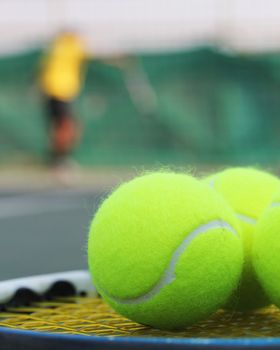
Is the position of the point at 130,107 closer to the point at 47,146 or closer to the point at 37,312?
the point at 47,146

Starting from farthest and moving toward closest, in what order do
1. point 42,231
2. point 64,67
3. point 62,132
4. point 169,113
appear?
point 169,113
point 62,132
point 64,67
point 42,231

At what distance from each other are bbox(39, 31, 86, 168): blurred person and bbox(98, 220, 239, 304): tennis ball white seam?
814 centimetres

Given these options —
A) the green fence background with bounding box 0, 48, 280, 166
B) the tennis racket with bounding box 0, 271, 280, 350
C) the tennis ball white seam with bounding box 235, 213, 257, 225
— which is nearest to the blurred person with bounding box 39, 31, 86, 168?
the green fence background with bounding box 0, 48, 280, 166

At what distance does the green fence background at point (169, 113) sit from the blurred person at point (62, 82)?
93 centimetres

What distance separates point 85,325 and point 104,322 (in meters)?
0.06

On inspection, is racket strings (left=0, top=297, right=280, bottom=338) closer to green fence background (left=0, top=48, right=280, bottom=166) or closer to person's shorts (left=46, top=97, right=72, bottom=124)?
person's shorts (left=46, top=97, right=72, bottom=124)

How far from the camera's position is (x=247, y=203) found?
69.3 inches

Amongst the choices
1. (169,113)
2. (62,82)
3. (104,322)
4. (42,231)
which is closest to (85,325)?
(104,322)

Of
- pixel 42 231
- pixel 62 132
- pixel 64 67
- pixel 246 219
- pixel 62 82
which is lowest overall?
pixel 246 219

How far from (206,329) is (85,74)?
9842mm

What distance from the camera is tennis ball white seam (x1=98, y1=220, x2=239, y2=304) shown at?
1.46 meters

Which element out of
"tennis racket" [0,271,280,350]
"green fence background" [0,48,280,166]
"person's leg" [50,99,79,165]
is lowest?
"tennis racket" [0,271,280,350]

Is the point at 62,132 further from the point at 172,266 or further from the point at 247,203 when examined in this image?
the point at 172,266

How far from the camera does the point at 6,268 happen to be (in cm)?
319
